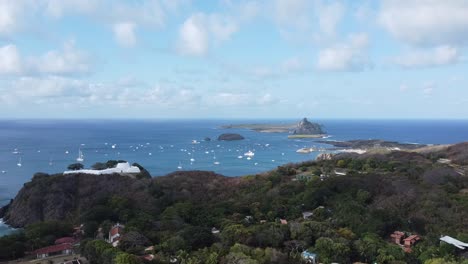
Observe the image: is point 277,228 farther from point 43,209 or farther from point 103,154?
Answer: point 103,154

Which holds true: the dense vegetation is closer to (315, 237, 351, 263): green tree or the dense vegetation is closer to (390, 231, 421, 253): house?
(315, 237, 351, 263): green tree

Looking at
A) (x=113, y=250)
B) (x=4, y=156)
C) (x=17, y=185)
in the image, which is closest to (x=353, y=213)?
(x=113, y=250)

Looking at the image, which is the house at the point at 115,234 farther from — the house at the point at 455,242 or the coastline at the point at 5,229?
the house at the point at 455,242

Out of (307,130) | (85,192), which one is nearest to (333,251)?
(85,192)

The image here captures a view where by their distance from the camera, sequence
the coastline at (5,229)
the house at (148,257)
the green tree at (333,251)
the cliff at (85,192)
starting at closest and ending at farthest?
1. the house at (148,257)
2. the green tree at (333,251)
3. the coastline at (5,229)
4. the cliff at (85,192)

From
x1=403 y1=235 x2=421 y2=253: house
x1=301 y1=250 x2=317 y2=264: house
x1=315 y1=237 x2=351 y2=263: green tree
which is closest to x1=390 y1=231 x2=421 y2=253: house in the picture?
x1=403 y1=235 x2=421 y2=253: house

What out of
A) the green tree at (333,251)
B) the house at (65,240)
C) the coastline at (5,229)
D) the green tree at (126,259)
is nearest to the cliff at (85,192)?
the coastline at (5,229)
